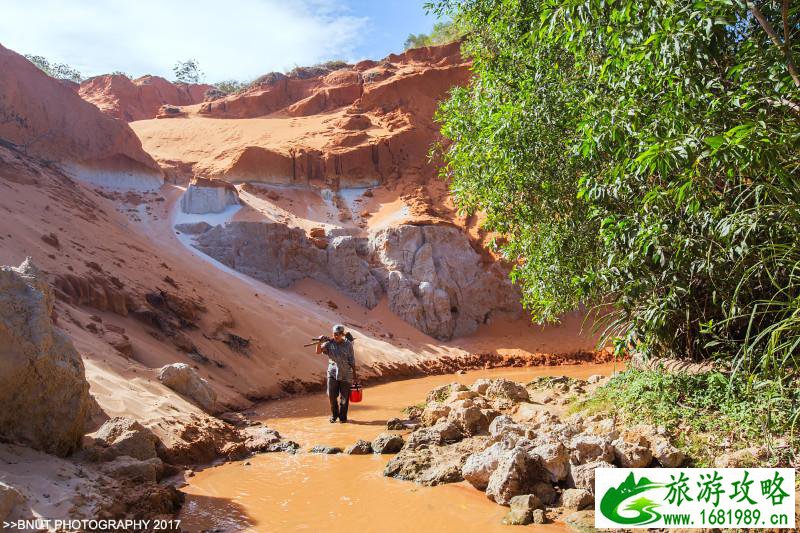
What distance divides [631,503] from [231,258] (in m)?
17.7

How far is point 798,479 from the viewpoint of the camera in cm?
383

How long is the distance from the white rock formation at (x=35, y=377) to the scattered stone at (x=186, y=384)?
369cm

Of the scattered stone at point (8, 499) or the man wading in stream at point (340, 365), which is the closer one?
the scattered stone at point (8, 499)

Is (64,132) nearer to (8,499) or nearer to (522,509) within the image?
(8,499)

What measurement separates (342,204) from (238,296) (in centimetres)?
993

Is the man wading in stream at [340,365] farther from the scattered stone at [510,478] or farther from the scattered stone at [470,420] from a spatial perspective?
the scattered stone at [510,478]

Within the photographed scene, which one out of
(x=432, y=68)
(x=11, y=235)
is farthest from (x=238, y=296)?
(x=432, y=68)

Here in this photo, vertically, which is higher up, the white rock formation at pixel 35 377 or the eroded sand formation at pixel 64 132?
the eroded sand formation at pixel 64 132

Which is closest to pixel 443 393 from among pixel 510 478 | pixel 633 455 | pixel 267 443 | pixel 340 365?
pixel 340 365

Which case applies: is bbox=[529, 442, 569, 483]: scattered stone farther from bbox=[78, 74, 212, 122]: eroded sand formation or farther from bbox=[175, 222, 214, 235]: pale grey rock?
bbox=[78, 74, 212, 122]: eroded sand formation

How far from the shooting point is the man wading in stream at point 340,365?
828cm

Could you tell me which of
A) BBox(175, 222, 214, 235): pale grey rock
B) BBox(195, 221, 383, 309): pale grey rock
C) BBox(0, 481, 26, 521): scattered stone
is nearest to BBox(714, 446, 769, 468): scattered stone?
BBox(0, 481, 26, 521): scattered stone

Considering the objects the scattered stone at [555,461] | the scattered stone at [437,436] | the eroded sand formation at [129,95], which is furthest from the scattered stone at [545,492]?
the eroded sand formation at [129,95]

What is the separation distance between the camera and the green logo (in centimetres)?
385
